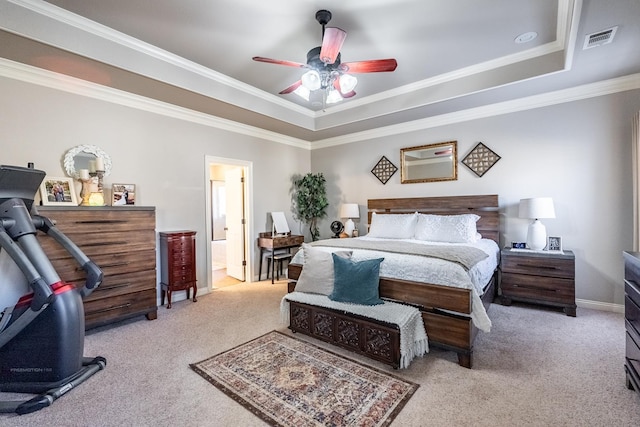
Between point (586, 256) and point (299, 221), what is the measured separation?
459 cm

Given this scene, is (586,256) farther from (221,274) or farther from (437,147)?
(221,274)

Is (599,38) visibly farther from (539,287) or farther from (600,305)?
(600,305)

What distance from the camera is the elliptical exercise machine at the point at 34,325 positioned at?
2016 mm

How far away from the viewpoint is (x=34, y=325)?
2.08 meters

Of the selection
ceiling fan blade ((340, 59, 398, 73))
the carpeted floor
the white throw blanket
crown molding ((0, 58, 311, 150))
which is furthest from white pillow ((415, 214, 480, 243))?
crown molding ((0, 58, 311, 150))

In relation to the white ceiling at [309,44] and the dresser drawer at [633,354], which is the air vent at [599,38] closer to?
the white ceiling at [309,44]

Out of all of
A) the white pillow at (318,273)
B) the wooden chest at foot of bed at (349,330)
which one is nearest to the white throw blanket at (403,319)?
the wooden chest at foot of bed at (349,330)

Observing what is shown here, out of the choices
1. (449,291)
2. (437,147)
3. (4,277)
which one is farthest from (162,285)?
(437,147)

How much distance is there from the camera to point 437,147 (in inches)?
186

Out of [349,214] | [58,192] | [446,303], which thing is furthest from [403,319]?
[58,192]

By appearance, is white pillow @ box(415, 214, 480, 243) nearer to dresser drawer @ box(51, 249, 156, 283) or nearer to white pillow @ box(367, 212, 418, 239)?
→ white pillow @ box(367, 212, 418, 239)

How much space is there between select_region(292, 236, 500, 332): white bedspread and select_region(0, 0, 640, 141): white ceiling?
7.18 feet

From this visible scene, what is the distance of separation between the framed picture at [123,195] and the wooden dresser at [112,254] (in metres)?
0.47

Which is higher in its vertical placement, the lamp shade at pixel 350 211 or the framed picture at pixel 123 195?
the framed picture at pixel 123 195
